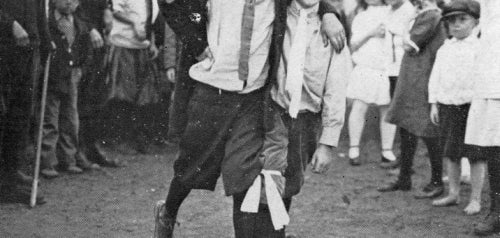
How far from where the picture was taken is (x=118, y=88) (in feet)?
29.3

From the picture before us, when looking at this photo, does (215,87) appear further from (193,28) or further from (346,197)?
(346,197)

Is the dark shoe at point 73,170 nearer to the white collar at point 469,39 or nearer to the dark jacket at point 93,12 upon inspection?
the dark jacket at point 93,12

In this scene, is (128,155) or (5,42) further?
(128,155)

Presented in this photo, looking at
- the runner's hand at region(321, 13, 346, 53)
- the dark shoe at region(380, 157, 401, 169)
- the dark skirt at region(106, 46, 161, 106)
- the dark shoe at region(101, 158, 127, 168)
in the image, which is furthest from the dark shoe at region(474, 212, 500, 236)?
the dark skirt at region(106, 46, 161, 106)

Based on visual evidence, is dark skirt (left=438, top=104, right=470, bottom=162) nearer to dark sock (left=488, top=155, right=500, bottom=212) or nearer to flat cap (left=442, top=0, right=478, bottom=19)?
dark sock (left=488, top=155, right=500, bottom=212)

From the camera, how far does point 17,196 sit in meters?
6.64

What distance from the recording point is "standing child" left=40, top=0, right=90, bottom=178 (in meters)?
7.67

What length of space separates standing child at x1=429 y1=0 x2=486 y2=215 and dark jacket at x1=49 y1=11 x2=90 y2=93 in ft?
11.5

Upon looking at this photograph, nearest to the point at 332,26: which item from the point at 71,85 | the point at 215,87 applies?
the point at 215,87

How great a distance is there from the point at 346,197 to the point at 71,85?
3.00 metres

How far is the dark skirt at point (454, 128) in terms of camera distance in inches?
261

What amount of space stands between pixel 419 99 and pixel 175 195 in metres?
3.65

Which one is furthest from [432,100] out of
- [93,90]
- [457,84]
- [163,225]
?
[93,90]

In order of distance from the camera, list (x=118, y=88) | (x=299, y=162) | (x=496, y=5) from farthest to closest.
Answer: (x=118, y=88) → (x=496, y=5) → (x=299, y=162)
